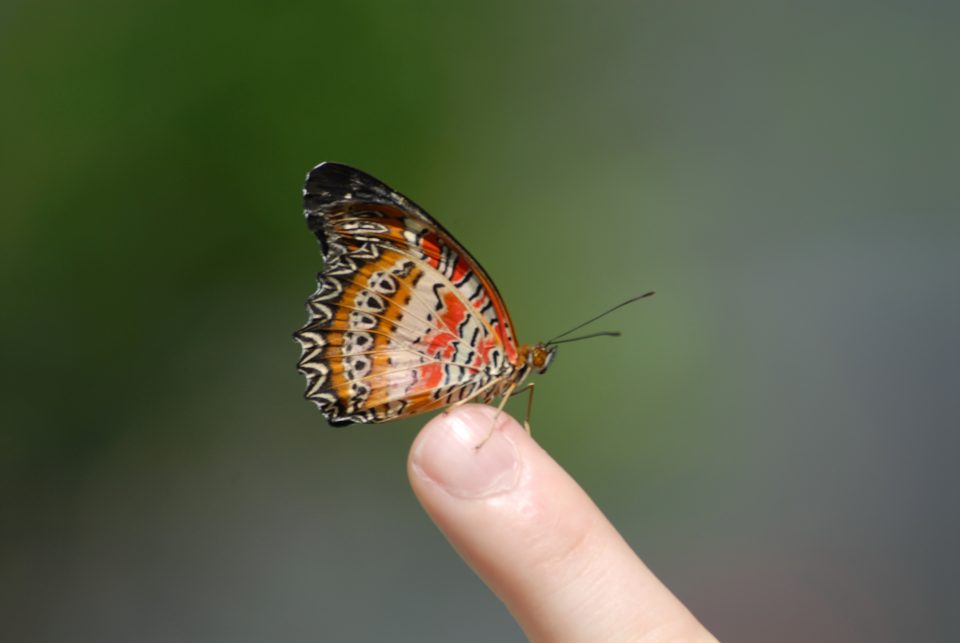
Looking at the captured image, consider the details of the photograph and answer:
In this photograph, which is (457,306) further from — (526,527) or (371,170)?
(371,170)

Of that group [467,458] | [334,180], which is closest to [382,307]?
[334,180]

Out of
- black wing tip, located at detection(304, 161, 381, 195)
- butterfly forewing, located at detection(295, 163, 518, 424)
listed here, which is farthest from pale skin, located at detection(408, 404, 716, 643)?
black wing tip, located at detection(304, 161, 381, 195)

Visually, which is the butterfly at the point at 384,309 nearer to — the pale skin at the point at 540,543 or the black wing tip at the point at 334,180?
the black wing tip at the point at 334,180

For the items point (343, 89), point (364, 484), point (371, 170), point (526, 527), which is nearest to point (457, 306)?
point (526, 527)

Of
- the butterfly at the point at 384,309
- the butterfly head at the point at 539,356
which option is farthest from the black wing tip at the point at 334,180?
the butterfly head at the point at 539,356

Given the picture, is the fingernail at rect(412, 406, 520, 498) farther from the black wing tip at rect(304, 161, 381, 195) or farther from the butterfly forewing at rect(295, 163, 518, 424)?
the black wing tip at rect(304, 161, 381, 195)

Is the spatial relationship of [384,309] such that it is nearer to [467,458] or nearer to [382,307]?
[382,307]
